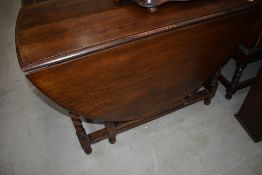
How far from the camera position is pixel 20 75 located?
1.86m

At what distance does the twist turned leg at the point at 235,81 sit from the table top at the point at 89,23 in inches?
20.6

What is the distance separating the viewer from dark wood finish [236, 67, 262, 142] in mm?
1299

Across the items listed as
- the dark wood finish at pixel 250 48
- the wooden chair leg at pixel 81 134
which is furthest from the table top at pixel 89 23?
the wooden chair leg at pixel 81 134

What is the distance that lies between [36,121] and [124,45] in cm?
103

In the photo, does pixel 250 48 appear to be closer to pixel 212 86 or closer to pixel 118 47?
pixel 212 86

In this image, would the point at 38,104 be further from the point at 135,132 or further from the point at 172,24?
the point at 172,24

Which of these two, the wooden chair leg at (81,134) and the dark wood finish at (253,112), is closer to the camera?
the wooden chair leg at (81,134)

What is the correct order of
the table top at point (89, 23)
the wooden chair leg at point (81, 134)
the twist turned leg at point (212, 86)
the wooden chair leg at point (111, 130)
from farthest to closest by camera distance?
the twist turned leg at point (212, 86) → the wooden chair leg at point (111, 130) → the wooden chair leg at point (81, 134) → the table top at point (89, 23)

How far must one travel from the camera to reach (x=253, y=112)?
1369mm

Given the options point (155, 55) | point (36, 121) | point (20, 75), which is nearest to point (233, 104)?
point (155, 55)

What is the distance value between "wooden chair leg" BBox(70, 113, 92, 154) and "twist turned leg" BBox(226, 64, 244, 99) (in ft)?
3.37

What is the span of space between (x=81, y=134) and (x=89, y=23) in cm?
62

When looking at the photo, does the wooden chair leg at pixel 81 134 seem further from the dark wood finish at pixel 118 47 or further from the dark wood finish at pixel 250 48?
the dark wood finish at pixel 250 48

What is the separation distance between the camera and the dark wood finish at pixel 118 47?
80 cm
